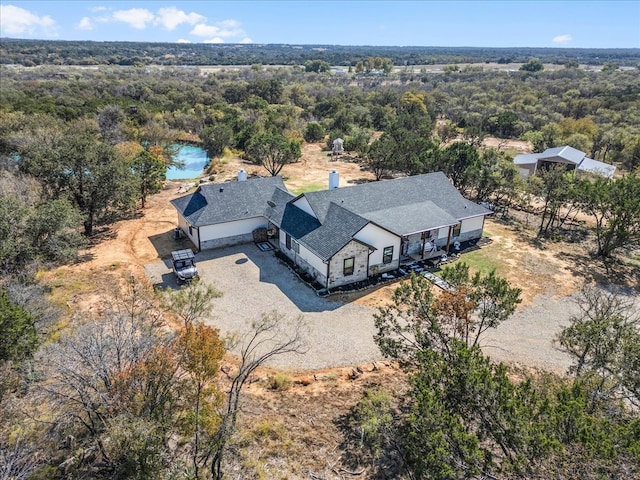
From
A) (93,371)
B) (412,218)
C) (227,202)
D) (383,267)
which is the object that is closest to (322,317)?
(383,267)

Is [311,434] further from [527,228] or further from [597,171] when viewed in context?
[597,171]

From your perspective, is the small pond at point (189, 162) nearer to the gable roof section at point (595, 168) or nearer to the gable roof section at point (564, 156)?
the gable roof section at point (564, 156)

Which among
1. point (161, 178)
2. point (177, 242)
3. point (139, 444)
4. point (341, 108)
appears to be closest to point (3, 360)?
point (139, 444)

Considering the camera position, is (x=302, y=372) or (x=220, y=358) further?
(x=302, y=372)

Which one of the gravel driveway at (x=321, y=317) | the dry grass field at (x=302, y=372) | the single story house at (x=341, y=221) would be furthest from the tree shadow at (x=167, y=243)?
the gravel driveway at (x=321, y=317)

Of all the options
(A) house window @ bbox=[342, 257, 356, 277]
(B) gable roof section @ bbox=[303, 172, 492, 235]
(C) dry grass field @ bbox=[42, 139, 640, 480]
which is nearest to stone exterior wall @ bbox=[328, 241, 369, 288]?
(A) house window @ bbox=[342, 257, 356, 277]

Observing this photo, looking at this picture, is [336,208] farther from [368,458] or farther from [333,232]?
Result: [368,458]

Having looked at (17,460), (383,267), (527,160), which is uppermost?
(17,460)

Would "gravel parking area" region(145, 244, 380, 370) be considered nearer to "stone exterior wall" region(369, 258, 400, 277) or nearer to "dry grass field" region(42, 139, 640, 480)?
"dry grass field" region(42, 139, 640, 480)
